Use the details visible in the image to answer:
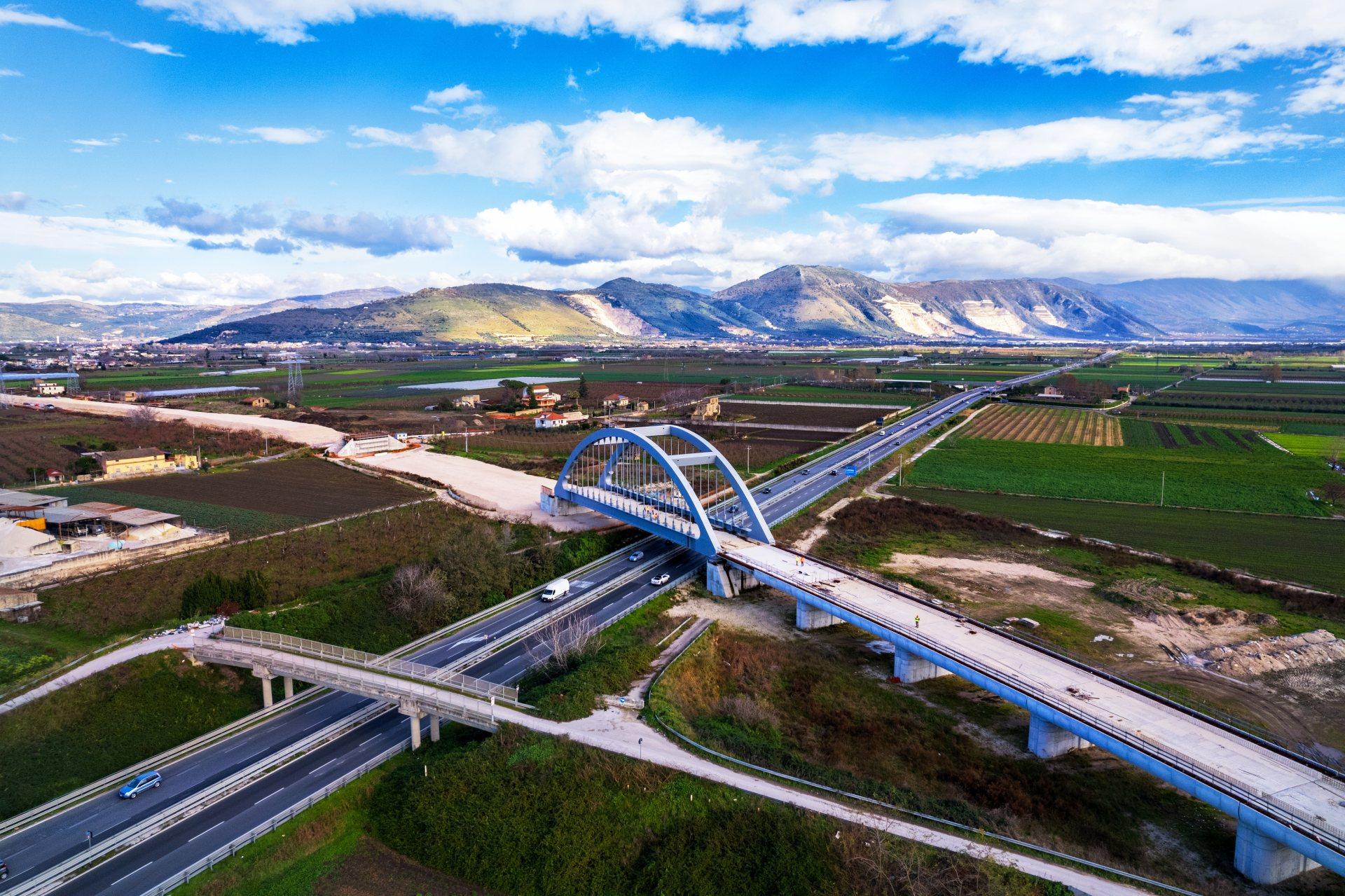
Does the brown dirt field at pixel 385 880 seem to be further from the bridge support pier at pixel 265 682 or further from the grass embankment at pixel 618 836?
the bridge support pier at pixel 265 682

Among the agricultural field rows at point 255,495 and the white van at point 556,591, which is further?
the agricultural field rows at point 255,495

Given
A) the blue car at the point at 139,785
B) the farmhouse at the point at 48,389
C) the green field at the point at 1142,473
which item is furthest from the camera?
the farmhouse at the point at 48,389

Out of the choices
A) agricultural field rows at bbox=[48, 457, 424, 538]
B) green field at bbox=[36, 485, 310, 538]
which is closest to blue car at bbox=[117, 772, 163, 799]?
green field at bbox=[36, 485, 310, 538]

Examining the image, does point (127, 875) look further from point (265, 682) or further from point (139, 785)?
point (265, 682)

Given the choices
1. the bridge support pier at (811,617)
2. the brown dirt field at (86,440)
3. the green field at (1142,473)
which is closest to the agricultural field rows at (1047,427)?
the green field at (1142,473)

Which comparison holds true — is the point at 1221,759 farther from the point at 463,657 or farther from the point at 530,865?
the point at 463,657

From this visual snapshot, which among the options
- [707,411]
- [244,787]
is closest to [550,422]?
[707,411]

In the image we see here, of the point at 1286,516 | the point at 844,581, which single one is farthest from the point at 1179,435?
the point at 844,581
